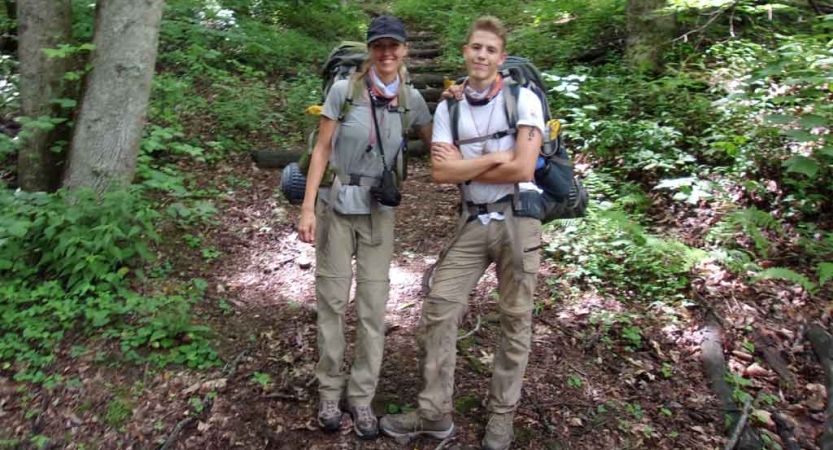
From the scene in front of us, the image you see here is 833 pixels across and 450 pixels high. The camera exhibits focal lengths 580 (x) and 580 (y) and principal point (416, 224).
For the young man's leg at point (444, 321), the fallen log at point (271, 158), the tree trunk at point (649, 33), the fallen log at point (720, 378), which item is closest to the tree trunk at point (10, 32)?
the fallen log at point (271, 158)

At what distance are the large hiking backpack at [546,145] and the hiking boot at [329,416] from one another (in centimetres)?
178

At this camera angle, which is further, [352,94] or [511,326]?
[511,326]

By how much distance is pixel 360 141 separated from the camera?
3.47 metres

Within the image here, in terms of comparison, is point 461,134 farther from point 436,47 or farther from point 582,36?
point 436,47

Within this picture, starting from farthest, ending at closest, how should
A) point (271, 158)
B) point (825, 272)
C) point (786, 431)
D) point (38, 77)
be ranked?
point (271, 158) < point (38, 77) < point (825, 272) < point (786, 431)

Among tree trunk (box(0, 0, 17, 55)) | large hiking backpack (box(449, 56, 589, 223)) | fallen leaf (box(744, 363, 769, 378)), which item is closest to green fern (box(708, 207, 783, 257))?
fallen leaf (box(744, 363, 769, 378))

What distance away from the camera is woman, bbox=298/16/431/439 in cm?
342

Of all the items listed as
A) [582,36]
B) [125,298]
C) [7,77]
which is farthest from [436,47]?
[125,298]

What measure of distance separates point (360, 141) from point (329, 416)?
5.74 feet

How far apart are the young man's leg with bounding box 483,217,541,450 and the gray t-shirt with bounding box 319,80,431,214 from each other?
2.77ft

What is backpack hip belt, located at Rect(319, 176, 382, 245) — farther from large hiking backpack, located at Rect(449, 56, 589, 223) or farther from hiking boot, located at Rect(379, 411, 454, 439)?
hiking boot, located at Rect(379, 411, 454, 439)

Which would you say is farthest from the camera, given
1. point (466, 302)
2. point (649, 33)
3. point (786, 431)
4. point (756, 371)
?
point (649, 33)

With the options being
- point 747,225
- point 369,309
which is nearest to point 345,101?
point 369,309

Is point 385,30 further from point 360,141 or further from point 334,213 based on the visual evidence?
point 334,213
